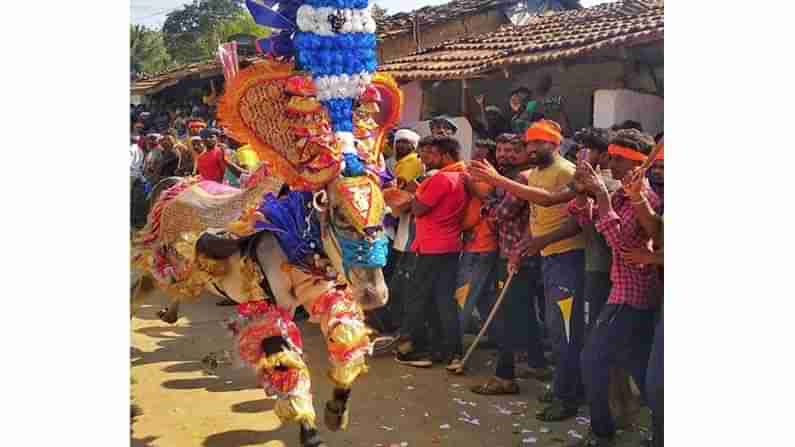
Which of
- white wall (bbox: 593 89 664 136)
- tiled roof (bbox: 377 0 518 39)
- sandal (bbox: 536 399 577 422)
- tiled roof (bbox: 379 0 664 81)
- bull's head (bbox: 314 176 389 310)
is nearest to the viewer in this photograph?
bull's head (bbox: 314 176 389 310)

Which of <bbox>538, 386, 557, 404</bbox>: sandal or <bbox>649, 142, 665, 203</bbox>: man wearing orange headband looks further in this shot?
<bbox>538, 386, 557, 404</bbox>: sandal

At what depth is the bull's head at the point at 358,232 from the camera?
12.1 ft

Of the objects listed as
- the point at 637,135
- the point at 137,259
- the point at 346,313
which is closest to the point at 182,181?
the point at 137,259

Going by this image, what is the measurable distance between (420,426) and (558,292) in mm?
1183

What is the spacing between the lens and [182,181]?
5312mm

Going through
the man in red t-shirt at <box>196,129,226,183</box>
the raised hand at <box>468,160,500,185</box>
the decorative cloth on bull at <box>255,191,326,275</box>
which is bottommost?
the decorative cloth on bull at <box>255,191,326,275</box>

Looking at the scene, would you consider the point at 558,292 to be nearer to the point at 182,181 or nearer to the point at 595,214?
the point at 595,214

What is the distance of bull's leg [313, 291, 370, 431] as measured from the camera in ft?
12.9

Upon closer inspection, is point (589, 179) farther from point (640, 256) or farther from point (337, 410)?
point (337, 410)

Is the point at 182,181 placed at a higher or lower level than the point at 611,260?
higher

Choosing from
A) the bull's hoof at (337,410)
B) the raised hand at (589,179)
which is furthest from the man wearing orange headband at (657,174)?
the bull's hoof at (337,410)

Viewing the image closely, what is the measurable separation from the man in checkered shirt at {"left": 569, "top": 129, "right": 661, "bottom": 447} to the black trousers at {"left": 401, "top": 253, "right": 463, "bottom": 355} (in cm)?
185

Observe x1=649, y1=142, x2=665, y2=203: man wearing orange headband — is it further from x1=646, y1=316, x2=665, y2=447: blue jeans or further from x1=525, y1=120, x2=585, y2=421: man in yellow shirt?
x1=525, y1=120, x2=585, y2=421: man in yellow shirt

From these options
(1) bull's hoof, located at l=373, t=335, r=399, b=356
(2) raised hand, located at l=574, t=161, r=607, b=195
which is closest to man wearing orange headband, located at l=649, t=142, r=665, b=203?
(2) raised hand, located at l=574, t=161, r=607, b=195
